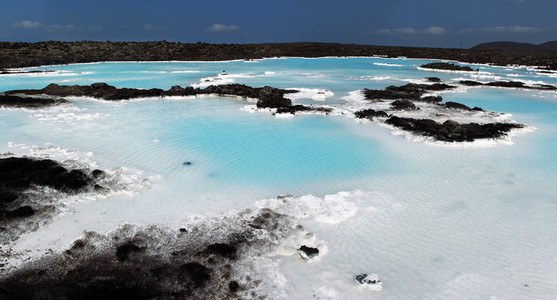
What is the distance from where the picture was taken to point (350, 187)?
6.30 m

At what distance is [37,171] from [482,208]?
25.4ft

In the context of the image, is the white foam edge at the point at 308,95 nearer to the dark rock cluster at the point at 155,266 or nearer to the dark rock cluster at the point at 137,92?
the dark rock cluster at the point at 137,92

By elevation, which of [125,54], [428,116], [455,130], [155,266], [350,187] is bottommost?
[155,266]

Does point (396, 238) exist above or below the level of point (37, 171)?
below

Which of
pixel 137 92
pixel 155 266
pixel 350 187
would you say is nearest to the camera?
pixel 155 266

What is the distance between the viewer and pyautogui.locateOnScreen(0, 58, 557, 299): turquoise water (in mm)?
4070

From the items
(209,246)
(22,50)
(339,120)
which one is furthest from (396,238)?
(22,50)

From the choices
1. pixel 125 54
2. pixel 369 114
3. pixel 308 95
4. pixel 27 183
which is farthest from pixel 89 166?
pixel 125 54

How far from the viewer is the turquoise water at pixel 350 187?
4.07 meters

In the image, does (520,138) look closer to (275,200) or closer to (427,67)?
(275,200)

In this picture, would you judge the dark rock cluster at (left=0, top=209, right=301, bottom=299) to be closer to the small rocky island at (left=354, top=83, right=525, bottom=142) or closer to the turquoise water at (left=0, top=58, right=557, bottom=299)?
the turquoise water at (left=0, top=58, right=557, bottom=299)

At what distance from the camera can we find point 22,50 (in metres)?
38.4

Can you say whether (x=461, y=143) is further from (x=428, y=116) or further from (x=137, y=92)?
(x=137, y=92)

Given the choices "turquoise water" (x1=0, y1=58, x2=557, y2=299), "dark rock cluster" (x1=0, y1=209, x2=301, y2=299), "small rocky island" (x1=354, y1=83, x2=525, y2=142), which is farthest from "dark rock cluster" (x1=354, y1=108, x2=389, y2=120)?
"dark rock cluster" (x1=0, y1=209, x2=301, y2=299)
